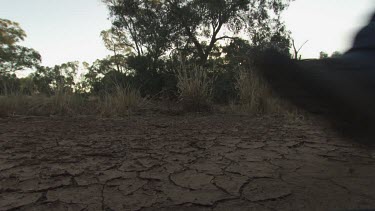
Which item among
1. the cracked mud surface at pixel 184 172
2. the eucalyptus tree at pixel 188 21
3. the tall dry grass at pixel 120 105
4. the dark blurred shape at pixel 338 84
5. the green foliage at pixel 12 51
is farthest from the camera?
the green foliage at pixel 12 51

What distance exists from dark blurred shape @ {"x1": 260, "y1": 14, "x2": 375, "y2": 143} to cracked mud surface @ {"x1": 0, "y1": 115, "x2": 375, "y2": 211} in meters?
0.16

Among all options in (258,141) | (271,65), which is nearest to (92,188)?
→ (271,65)

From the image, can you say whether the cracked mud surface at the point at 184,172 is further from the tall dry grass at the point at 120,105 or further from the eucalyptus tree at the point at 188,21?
the eucalyptus tree at the point at 188,21

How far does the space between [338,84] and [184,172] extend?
61 centimetres

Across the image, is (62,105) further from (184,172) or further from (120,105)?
(184,172)

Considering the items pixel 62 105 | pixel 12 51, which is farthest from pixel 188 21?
pixel 12 51

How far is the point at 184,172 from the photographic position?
109cm

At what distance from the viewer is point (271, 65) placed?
2.59 feet

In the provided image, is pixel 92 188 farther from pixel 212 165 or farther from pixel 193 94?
pixel 193 94

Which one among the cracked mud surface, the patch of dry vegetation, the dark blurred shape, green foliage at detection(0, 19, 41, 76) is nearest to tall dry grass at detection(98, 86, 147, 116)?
the patch of dry vegetation

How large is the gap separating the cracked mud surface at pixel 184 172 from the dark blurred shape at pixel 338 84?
163 millimetres

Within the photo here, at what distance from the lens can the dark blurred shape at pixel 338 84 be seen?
2.23 ft

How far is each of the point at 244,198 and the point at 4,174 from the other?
0.84m

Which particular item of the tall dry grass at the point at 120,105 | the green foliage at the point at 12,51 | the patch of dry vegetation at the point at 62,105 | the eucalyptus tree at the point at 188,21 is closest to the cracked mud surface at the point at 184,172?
the tall dry grass at the point at 120,105
